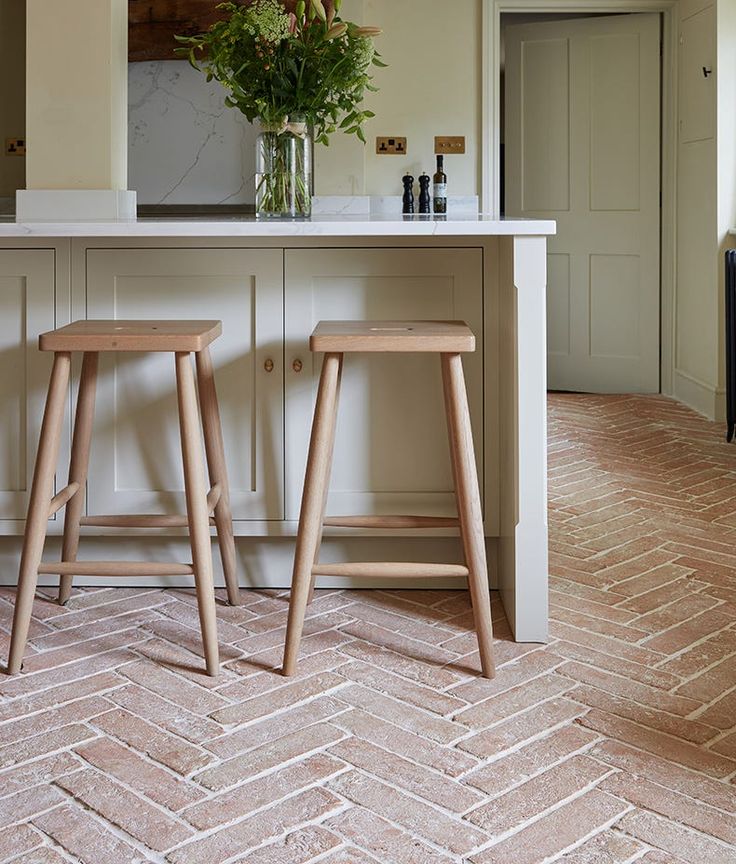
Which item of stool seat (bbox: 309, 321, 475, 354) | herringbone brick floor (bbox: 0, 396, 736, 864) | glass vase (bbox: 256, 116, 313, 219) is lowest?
herringbone brick floor (bbox: 0, 396, 736, 864)

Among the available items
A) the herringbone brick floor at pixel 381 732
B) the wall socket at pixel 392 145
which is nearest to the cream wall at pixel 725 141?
the wall socket at pixel 392 145

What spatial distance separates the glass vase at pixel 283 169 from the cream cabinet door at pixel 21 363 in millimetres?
583

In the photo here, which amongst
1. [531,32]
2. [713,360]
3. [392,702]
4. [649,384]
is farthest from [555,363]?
[392,702]

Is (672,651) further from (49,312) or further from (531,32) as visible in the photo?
(531,32)

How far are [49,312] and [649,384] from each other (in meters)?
4.75

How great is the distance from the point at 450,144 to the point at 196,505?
4.28 m

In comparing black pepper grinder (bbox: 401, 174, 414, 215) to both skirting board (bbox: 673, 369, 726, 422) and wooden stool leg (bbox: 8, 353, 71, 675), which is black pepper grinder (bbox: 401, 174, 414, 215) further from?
wooden stool leg (bbox: 8, 353, 71, 675)

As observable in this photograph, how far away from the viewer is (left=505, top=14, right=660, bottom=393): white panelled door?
6.84 meters

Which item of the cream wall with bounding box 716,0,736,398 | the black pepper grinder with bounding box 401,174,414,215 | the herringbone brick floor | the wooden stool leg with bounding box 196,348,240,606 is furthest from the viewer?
the black pepper grinder with bounding box 401,174,414,215

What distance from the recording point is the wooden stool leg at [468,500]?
8.11ft

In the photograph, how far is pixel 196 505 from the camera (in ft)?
8.16

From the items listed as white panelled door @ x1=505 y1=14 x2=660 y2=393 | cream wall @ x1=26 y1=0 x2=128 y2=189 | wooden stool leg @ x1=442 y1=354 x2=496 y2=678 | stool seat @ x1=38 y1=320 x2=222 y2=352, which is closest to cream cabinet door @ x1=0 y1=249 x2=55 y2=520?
cream wall @ x1=26 y1=0 x2=128 y2=189

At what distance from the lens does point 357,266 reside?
9.61ft

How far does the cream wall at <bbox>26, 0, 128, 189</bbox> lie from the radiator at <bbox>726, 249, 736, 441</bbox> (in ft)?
10.4
